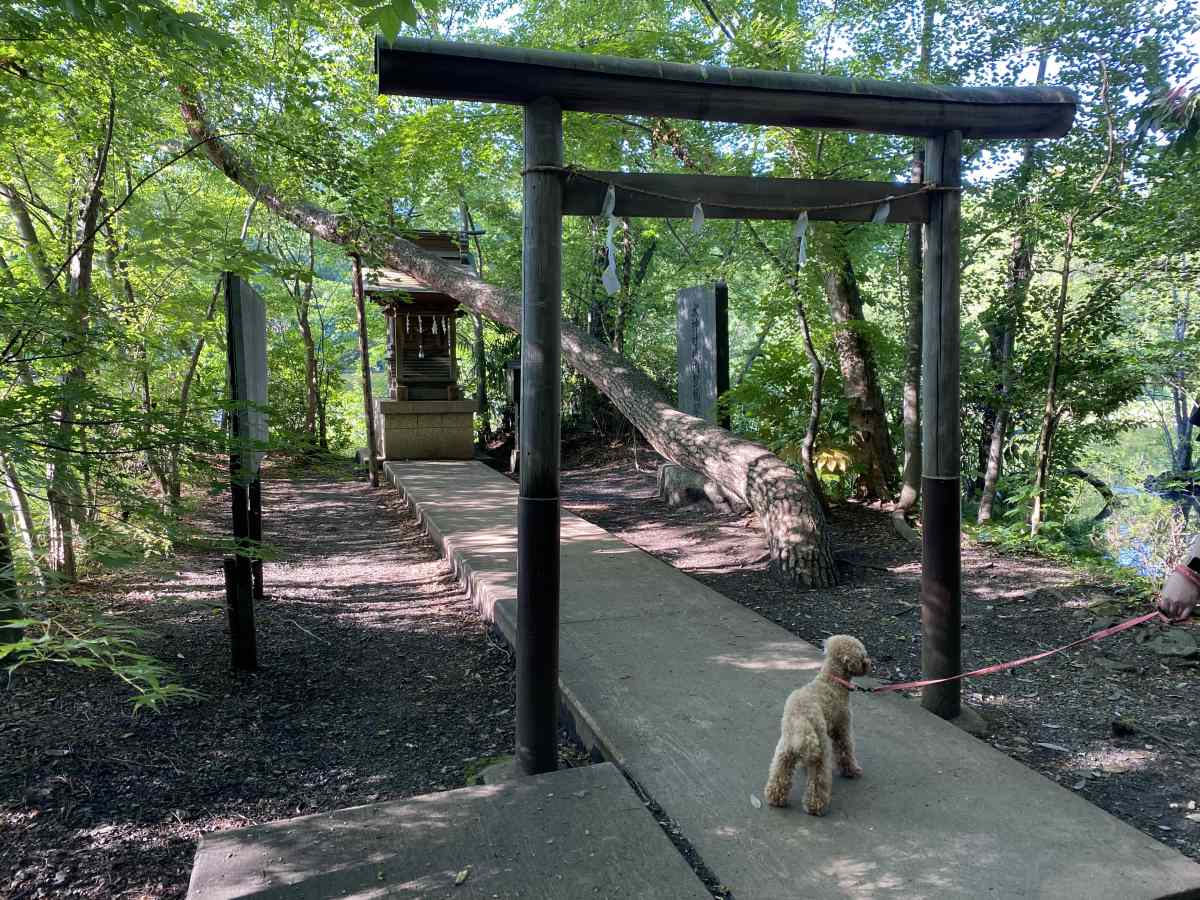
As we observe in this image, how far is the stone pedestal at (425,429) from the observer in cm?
1401

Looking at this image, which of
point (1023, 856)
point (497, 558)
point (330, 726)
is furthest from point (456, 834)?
point (497, 558)

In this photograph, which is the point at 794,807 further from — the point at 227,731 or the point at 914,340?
the point at 914,340

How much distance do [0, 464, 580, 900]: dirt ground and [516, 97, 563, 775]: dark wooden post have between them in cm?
62

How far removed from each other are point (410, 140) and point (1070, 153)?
776cm

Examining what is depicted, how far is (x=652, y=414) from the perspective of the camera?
925 centimetres

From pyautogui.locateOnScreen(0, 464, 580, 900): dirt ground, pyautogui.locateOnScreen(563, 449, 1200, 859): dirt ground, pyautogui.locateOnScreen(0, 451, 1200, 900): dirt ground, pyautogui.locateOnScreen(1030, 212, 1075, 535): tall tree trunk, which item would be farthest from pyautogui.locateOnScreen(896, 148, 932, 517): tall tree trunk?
pyautogui.locateOnScreen(0, 464, 580, 900): dirt ground

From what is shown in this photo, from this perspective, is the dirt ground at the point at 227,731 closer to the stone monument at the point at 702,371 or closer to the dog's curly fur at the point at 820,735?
the dog's curly fur at the point at 820,735

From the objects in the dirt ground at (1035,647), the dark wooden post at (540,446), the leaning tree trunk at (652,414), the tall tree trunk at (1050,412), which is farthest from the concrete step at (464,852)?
the tall tree trunk at (1050,412)

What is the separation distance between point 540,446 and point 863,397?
6680 mm

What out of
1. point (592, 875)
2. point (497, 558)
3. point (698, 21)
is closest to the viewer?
point (592, 875)

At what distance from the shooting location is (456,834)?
104 inches

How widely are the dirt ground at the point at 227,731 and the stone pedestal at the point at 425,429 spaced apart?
7631 millimetres

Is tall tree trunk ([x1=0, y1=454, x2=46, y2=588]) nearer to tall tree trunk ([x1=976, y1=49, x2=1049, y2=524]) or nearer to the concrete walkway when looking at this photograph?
the concrete walkway

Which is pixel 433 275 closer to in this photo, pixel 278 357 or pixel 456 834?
pixel 278 357
